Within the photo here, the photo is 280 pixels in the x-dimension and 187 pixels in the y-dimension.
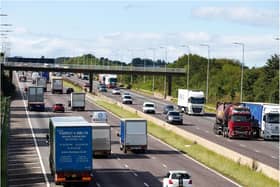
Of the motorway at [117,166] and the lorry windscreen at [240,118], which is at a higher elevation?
the lorry windscreen at [240,118]

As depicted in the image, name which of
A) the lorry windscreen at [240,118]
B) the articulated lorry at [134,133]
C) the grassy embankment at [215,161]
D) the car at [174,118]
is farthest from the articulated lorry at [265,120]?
the articulated lorry at [134,133]

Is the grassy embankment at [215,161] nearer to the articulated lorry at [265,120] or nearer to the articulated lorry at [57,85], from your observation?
the articulated lorry at [265,120]

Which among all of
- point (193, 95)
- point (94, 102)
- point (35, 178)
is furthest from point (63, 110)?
point (35, 178)

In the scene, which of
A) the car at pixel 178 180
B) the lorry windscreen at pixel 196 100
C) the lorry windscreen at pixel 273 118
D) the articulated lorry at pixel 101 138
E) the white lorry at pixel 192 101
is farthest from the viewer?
the lorry windscreen at pixel 196 100

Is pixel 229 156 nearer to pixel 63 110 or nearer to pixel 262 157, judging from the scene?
pixel 262 157

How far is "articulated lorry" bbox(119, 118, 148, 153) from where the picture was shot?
2203 inches

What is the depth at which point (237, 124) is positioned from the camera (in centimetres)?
6919

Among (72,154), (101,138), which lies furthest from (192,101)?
(72,154)

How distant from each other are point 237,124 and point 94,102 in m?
66.3

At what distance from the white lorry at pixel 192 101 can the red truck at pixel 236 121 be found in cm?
2807

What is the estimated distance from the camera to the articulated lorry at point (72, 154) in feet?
124

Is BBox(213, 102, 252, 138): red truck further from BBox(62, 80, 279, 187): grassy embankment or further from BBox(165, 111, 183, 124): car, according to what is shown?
BBox(165, 111, 183, 124): car

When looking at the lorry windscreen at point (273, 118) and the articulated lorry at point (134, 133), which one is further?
the lorry windscreen at point (273, 118)

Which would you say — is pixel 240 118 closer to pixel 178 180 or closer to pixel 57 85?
pixel 178 180
